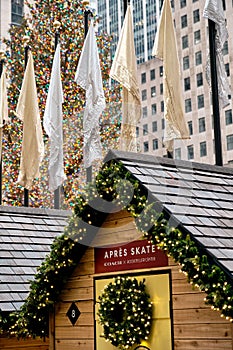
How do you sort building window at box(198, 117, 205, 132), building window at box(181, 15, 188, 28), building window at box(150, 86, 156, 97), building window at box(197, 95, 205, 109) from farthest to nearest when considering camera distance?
1. building window at box(150, 86, 156, 97)
2. building window at box(181, 15, 188, 28)
3. building window at box(197, 95, 205, 109)
4. building window at box(198, 117, 205, 132)

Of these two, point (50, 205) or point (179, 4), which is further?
point (179, 4)

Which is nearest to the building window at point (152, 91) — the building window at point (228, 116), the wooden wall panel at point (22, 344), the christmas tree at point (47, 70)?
the building window at point (228, 116)

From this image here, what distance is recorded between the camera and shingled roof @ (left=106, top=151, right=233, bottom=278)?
8.06 metres

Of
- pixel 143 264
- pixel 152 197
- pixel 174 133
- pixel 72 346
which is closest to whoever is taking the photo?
pixel 152 197

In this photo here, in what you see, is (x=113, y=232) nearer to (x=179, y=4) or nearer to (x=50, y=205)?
(x=50, y=205)

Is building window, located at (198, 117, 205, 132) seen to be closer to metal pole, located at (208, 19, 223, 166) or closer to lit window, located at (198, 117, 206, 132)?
lit window, located at (198, 117, 206, 132)

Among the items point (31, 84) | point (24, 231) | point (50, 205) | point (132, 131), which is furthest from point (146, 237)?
point (50, 205)

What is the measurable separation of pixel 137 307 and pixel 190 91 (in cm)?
5685

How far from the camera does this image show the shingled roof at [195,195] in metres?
8.06

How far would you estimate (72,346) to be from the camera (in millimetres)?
10172

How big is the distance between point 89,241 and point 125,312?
1331mm

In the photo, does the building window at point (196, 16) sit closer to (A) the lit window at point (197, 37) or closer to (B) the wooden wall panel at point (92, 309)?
(A) the lit window at point (197, 37)

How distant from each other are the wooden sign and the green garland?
1.01ft

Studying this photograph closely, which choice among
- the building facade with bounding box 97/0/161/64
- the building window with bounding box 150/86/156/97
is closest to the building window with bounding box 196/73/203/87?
the building window with bounding box 150/86/156/97
